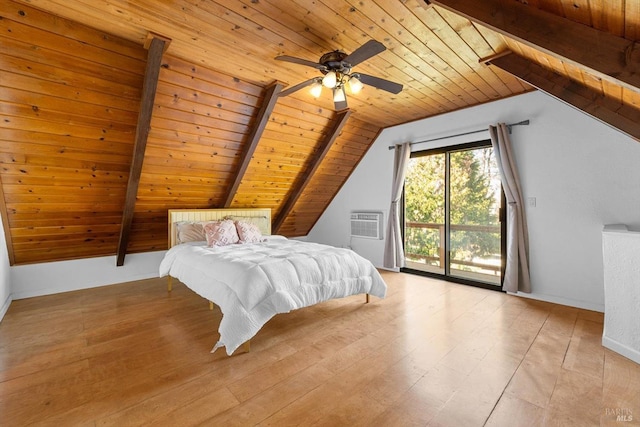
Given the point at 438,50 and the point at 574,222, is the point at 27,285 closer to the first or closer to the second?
the point at 438,50

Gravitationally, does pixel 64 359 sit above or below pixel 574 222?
below

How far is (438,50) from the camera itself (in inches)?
98.4

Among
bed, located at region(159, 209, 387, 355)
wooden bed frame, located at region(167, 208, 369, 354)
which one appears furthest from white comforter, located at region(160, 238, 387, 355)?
wooden bed frame, located at region(167, 208, 369, 354)

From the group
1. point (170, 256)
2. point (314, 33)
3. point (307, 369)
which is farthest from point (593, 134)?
point (170, 256)

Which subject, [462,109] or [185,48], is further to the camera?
[462,109]

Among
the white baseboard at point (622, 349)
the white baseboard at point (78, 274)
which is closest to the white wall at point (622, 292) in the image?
the white baseboard at point (622, 349)

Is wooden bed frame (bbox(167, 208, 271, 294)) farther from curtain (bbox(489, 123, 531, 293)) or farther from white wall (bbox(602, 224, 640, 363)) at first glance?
white wall (bbox(602, 224, 640, 363))

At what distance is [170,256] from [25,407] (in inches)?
79.8

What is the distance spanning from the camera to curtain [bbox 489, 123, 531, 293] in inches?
135

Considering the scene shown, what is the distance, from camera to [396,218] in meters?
4.62

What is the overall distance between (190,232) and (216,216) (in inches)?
24.8

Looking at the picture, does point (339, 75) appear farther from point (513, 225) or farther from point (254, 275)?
point (513, 225)

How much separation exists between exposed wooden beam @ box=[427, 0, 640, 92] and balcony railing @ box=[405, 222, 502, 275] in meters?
2.72

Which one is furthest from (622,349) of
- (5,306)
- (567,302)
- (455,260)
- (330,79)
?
(5,306)
